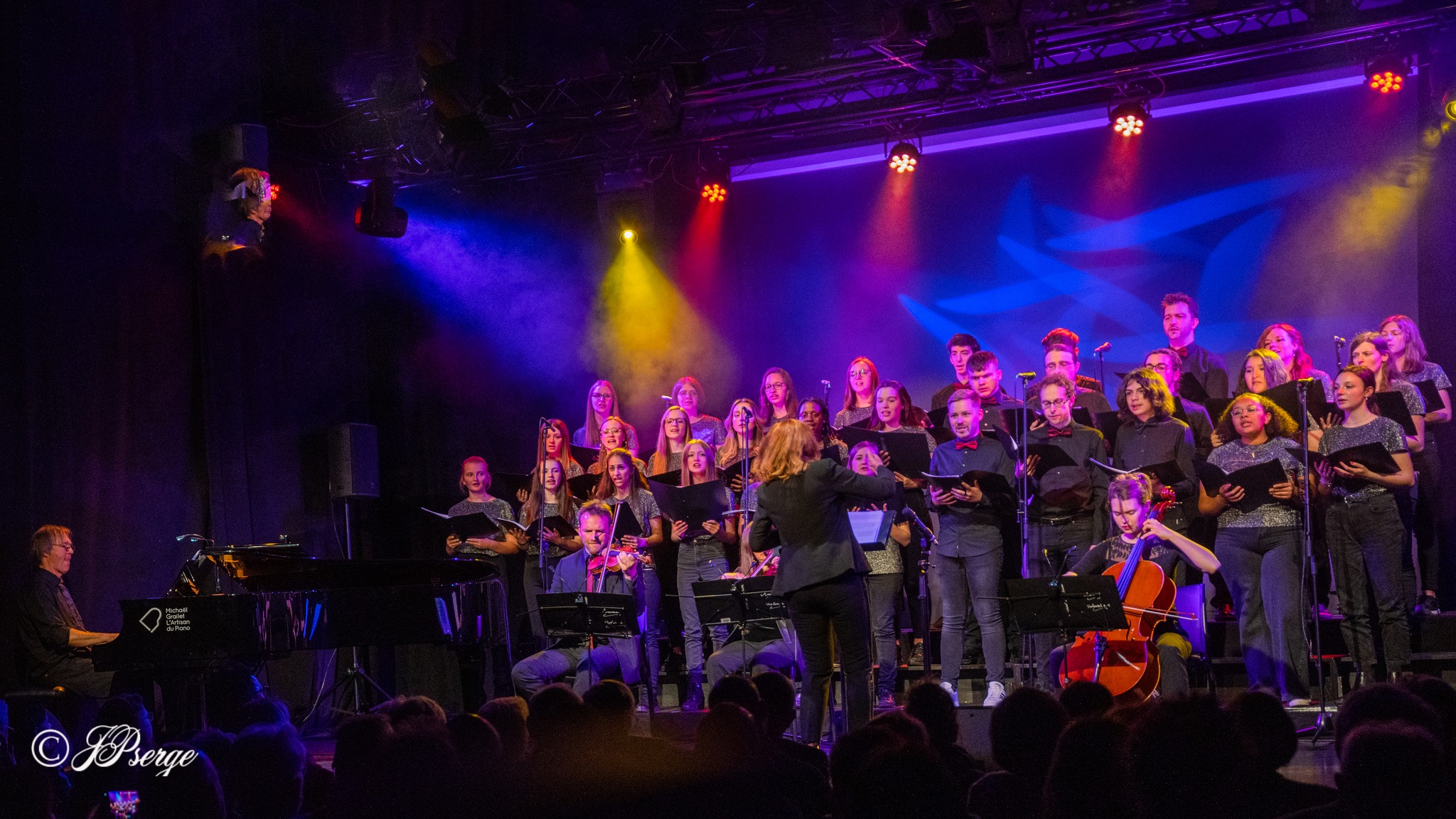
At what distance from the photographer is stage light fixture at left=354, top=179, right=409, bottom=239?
10.6 meters

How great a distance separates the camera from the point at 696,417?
10.1 metres

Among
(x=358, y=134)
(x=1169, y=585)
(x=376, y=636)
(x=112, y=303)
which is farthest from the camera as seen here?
(x=358, y=134)

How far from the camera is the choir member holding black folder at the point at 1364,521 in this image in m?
6.77

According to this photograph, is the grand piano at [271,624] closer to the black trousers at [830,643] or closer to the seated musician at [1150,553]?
the black trousers at [830,643]

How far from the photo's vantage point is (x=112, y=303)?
8.92 metres

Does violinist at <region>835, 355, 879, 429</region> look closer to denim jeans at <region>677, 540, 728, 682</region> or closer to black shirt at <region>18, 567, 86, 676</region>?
denim jeans at <region>677, 540, 728, 682</region>

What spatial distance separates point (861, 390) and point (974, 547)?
87.4 inches

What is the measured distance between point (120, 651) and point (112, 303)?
3.86m

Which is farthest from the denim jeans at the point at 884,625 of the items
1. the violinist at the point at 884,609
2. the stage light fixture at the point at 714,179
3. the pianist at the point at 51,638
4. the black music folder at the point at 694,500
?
the stage light fixture at the point at 714,179

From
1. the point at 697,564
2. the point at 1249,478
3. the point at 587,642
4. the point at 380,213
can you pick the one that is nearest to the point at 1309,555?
the point at 1249,478

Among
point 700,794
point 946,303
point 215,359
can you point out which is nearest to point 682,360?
point 946,303

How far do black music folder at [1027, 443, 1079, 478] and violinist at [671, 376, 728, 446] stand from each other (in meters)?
2.99

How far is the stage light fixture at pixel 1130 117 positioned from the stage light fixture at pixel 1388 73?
1.66 m

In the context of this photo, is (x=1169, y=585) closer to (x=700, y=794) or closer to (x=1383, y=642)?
(x=1383, y=642)
